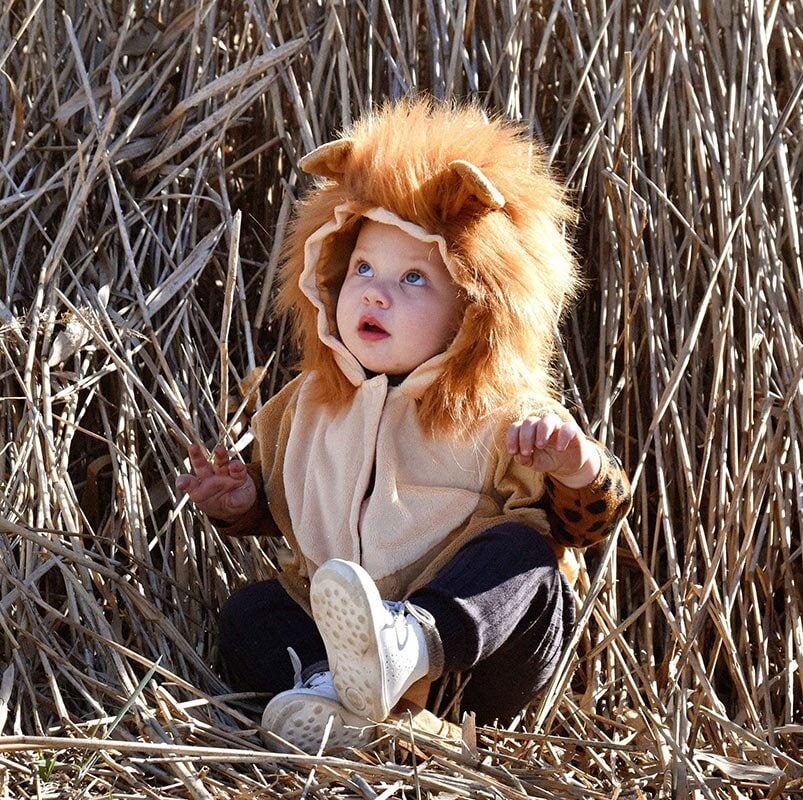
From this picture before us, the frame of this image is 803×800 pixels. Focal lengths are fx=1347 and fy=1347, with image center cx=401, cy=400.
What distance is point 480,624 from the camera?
59.7 inches

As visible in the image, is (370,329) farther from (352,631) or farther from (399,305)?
(352,631)

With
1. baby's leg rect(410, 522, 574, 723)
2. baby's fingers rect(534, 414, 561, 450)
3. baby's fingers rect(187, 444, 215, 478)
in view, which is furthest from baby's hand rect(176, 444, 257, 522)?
baby's fingers rect(534, 414, 561, 450)

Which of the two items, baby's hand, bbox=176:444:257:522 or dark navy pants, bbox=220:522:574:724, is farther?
baby's hand, bbox=176:444:257:522

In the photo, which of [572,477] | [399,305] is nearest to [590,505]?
[572,477]

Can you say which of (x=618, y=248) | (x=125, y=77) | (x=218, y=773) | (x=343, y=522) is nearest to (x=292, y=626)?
(x=343, y=522)

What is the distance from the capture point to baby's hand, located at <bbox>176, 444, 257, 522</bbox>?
1.69 meters

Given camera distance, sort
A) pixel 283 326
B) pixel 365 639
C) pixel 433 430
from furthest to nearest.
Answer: pixel 283 326, pixel 433 430, pixel 365 639

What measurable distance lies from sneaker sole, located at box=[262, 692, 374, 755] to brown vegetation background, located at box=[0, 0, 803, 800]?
0.33 feet

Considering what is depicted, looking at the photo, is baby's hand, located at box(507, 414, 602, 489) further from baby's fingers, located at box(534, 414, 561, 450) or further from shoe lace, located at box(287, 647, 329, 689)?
shoe lace, located at box(287, 647, 329, 689)

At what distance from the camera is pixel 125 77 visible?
2.19 meters

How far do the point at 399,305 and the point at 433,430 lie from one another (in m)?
0.16

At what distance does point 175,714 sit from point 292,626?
0.68 feet

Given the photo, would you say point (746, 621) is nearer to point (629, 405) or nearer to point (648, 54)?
point (629, 405)

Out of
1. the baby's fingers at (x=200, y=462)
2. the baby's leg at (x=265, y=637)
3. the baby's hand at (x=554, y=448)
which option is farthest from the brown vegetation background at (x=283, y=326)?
the baby's hand at (x=554, y=448)
